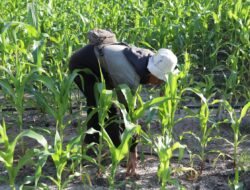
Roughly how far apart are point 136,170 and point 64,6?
4141mm

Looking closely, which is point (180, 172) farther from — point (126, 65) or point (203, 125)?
point (126, 65)

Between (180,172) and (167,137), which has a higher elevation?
(167,137)

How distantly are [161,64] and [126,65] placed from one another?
247 millimetres

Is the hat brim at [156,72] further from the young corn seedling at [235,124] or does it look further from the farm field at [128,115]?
the young corn seedling at [235,124]

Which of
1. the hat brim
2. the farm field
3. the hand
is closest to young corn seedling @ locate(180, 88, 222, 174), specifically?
the farm field

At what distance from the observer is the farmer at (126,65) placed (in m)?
3.09

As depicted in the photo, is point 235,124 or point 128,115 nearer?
point 128,115

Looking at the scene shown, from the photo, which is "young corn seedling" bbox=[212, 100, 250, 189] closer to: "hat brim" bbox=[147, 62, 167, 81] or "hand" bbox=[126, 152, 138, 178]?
"hat brim" bbox=[147, 62, 167, 81]

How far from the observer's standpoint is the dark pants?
11.4ft

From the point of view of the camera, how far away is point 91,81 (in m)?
3.71

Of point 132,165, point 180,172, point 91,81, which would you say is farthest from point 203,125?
point 91,81

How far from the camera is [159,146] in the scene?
115 inches

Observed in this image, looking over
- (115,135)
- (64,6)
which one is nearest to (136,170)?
(115,135)

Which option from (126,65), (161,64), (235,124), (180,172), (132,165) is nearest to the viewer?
(161,64)
